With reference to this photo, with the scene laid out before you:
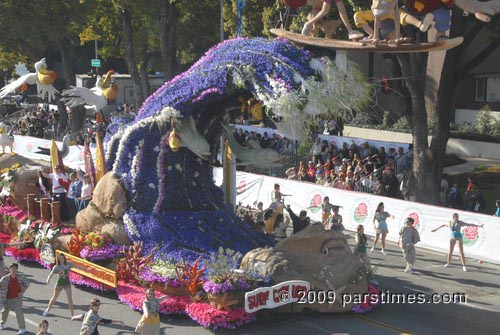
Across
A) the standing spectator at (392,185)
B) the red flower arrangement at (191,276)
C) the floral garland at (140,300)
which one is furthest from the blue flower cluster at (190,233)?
the standing spectator at (392,185)

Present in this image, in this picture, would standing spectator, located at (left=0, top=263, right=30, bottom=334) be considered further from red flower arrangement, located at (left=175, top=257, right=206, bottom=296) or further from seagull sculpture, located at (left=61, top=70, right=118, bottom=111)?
seagull sculpture, located at (left=61, top=70, right=118, bottom=111)

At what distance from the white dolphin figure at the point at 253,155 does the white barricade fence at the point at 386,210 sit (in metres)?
5.53

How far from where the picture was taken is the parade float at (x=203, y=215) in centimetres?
1334

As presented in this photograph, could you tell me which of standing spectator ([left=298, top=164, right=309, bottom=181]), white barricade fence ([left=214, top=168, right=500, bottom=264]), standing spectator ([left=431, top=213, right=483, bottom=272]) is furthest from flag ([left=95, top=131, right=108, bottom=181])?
standing spectator ([left=298, top=164, right=309, bottom=181])

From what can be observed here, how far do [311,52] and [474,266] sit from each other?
778 cm

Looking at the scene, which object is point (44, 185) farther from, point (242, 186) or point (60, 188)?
point (242, 186)

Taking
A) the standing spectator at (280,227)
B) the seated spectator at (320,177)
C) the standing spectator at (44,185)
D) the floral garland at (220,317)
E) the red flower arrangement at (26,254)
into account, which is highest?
Result: the standing spectator at (44,185)

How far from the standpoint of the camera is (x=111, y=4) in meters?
38.1

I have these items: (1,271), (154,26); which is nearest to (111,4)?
(154,26)

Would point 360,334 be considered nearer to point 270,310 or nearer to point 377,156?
point 270,310

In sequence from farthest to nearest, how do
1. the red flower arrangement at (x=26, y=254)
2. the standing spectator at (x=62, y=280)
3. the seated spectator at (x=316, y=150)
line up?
the seated spectator at (x=316, y=150) → the red flower arrangement at (x=26, y=254) → the standing spectator at (x=62, y=280)

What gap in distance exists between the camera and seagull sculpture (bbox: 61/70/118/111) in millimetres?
17859

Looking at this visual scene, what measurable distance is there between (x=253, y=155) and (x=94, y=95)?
15.2 feet

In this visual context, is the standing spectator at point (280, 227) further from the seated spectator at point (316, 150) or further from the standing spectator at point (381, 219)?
the seated spectator at point (316, 150)
